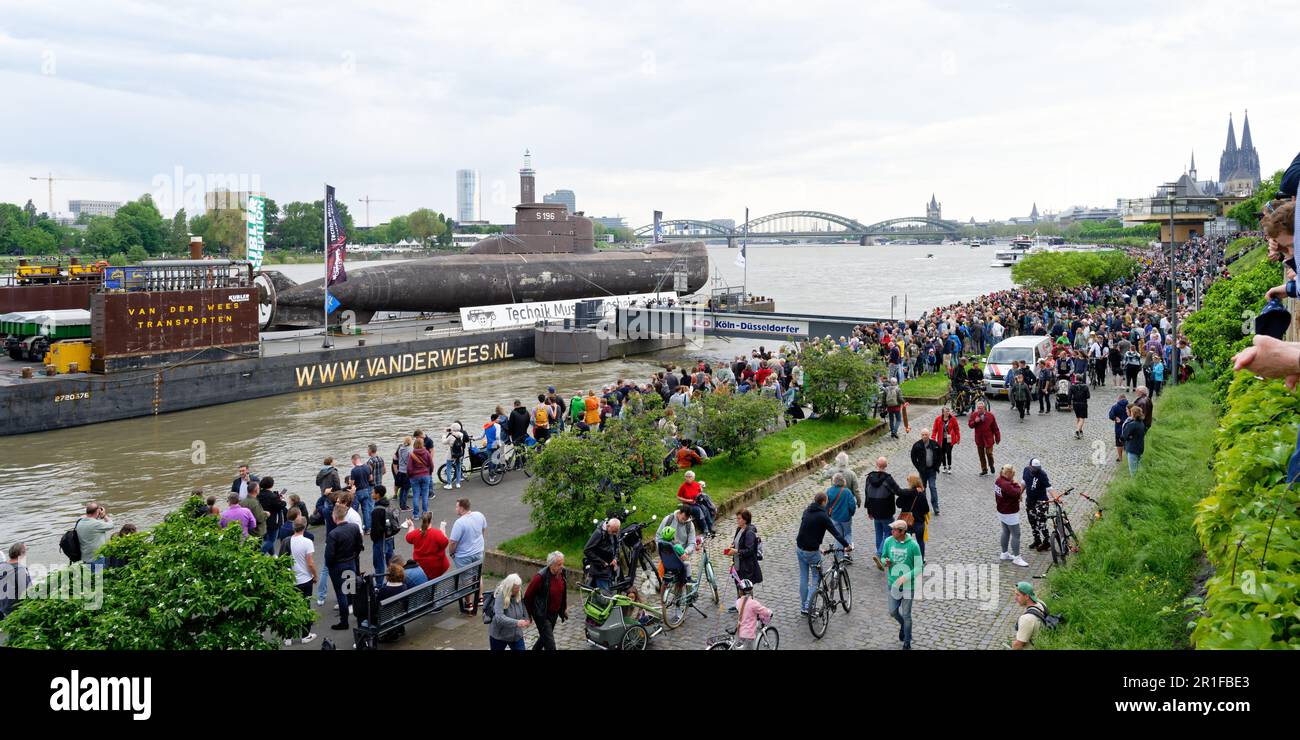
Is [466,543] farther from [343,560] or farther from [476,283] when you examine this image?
[476,283]

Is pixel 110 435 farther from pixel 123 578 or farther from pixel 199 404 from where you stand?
pixel 123 578

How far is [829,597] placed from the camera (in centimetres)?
1013

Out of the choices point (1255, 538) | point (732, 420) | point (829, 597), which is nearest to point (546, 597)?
point (829, 597)

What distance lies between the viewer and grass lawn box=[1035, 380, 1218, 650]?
8.09 meters

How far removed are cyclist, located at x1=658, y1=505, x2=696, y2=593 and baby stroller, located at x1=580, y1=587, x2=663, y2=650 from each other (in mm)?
606

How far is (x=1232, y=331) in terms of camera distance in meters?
18.3

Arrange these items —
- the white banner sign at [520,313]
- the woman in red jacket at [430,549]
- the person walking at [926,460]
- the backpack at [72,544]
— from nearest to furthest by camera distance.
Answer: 1. the woman in red jacket at [430,549]
2. the backpack at [72,544]
3. the person walking at [926,460]
4. the white banner sign at [520,313]

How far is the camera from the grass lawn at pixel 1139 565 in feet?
26.5

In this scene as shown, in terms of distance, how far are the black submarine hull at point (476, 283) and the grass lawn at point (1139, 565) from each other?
109 ft

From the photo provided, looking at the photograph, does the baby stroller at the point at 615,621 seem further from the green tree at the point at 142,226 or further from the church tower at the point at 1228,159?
the church tower at the point at 1228,159

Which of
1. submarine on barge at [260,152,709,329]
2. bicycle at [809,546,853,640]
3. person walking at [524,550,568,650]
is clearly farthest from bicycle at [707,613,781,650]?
submarine on barge at [260,152,709,329]

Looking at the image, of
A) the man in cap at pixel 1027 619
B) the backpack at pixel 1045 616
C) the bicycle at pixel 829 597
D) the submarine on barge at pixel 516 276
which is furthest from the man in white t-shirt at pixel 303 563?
the submarine on barge at pixel 516 276

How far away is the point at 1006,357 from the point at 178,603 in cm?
2219
